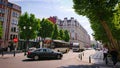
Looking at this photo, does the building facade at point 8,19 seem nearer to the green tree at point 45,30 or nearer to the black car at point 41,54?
the green tree at point 45,30

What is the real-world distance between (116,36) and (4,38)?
38.2 m

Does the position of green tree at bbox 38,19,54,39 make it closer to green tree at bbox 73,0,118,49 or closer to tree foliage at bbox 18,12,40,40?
tree foliage at bbox 18,12,40,40

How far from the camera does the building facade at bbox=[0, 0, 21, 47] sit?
2405 inches

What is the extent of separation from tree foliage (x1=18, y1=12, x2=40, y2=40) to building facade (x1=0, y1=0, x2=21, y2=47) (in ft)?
16.0

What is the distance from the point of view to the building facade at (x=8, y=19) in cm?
6109

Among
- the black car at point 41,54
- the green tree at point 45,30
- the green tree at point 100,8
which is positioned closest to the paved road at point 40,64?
the black car at point 41,54

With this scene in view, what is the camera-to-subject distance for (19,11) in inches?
2746

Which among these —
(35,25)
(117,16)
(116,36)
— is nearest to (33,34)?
(35,25)

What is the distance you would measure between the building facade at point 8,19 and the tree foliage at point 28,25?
16.0 feet

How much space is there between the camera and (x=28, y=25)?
6128 cm

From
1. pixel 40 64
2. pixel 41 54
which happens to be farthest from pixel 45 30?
pixel 40 64

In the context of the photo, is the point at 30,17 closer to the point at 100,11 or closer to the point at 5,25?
the point at 5,25

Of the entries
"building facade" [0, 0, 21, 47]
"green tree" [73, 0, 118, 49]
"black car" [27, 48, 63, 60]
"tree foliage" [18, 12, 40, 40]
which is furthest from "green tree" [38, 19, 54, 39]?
"green tree" [73, 0, 118, 49]

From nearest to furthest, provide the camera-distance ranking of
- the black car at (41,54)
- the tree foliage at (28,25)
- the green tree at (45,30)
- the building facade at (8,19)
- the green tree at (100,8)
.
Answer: the green tree at (100,8) < the black car at (41,54) < the tree foliage at (28,25) < the building facade at (8,19) < the green tree at (45,30)
